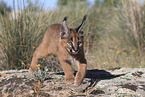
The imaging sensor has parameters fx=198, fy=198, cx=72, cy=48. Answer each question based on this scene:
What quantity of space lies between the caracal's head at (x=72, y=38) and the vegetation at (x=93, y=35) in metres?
1.72

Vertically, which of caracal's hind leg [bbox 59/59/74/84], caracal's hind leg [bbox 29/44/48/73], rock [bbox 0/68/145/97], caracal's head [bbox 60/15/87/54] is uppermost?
caracal's head [bbox 60/15/87/54]

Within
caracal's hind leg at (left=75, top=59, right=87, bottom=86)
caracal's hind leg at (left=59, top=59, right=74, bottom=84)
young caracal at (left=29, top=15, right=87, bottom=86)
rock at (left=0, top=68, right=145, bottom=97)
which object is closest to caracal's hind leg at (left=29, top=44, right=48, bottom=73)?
young caracal at (left=29, top=15, right=87, bottom=86)

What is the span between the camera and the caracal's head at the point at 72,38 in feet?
10.8

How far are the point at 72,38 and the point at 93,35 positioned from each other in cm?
609

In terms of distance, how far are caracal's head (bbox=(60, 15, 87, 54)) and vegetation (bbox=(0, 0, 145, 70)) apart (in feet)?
5.64

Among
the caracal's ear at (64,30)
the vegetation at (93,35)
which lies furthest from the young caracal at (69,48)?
the vegetation at (93,35)

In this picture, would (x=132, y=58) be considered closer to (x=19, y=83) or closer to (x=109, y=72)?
(x=109, y=72)

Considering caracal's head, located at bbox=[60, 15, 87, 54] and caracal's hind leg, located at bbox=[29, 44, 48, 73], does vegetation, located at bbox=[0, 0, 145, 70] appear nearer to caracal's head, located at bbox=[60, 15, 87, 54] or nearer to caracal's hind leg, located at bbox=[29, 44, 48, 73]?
caracal's hind leg, located at bbox=[29, 44, 48, 73]

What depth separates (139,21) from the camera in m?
7.79

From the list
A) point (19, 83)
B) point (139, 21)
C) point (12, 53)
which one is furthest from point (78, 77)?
point (139, 21)

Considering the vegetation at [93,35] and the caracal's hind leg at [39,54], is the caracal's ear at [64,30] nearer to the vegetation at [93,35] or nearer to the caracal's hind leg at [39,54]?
the caracal's hind leg at [39,54]

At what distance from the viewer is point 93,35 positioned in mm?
9375

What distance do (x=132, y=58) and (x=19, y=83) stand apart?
4.53 metres

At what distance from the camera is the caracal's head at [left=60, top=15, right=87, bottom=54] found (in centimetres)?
330
